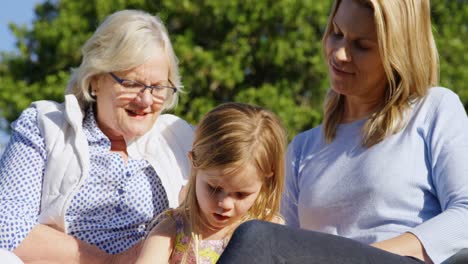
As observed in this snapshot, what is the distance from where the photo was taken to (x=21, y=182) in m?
3.35

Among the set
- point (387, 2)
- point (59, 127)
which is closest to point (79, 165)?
point (59, 127)

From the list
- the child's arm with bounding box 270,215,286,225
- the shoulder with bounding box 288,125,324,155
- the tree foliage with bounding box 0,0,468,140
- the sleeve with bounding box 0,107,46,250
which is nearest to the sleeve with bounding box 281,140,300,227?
the shoulder with bounding box 288,125,324,155

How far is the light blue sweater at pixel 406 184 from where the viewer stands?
2.81 metres

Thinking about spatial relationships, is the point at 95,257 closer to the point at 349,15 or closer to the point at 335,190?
the point at 335,190

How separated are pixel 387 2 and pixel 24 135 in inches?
53.8

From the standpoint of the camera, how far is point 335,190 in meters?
3.13

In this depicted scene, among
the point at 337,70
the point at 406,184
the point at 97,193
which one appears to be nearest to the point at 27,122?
the point at 97,193

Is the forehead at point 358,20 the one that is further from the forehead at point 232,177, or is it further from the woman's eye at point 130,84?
the woman's eye at point 130,84

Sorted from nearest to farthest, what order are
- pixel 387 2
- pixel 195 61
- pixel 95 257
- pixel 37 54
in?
pixel 387 2, pixel 95 257, pixel 195 61, pixel 37 54

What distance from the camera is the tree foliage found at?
9.70 meters

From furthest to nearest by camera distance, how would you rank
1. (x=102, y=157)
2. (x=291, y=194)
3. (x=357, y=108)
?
(x=102, y=157), (x=291, y=194), (x=357, y=108)

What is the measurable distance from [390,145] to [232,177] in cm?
52

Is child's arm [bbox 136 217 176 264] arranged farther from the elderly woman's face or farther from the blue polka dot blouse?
the elderly woman's face

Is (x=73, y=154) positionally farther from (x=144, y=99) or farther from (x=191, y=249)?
(x=191, y=249)
